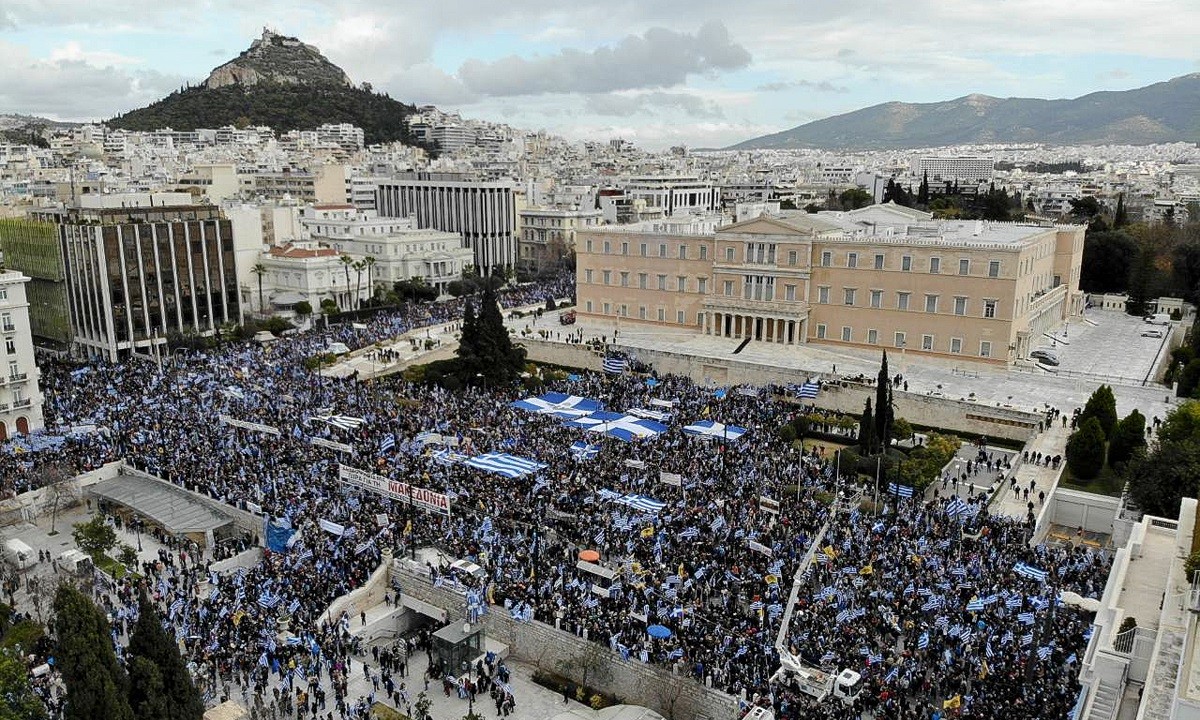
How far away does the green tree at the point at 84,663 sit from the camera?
56.1ft

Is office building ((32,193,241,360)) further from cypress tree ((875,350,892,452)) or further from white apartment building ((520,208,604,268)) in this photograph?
cypress tree ((875,350,892,452))

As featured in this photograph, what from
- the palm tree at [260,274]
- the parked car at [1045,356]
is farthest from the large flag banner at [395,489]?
the palm tree at [260,274]

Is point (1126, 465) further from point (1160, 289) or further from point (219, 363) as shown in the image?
point (219, 363)

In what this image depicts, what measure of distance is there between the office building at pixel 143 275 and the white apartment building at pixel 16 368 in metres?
15.4

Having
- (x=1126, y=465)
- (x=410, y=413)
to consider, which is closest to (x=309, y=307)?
(x=410, y=413)

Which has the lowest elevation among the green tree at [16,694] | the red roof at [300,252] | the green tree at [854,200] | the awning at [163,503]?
the awning at [163,503]

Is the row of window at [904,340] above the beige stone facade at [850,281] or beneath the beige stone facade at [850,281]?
beneath

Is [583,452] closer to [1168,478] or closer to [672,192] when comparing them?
[1168,478]

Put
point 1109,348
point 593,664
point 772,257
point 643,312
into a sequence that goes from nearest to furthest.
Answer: point 593,664 < point 1109,348 < point 772,257 < point 643,312

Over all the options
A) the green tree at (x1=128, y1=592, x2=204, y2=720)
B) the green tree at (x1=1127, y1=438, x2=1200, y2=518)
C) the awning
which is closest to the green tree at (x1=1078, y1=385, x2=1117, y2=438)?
the green tree at (x1=1127, y1=438, x2=1200, y2=518)

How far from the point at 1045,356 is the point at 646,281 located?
26.1 meters

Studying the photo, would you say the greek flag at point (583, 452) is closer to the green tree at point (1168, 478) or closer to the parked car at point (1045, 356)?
the green tree at point (1168, 478)

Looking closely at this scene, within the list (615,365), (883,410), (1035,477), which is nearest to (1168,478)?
(1035,477)

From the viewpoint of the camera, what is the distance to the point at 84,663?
1708cm
